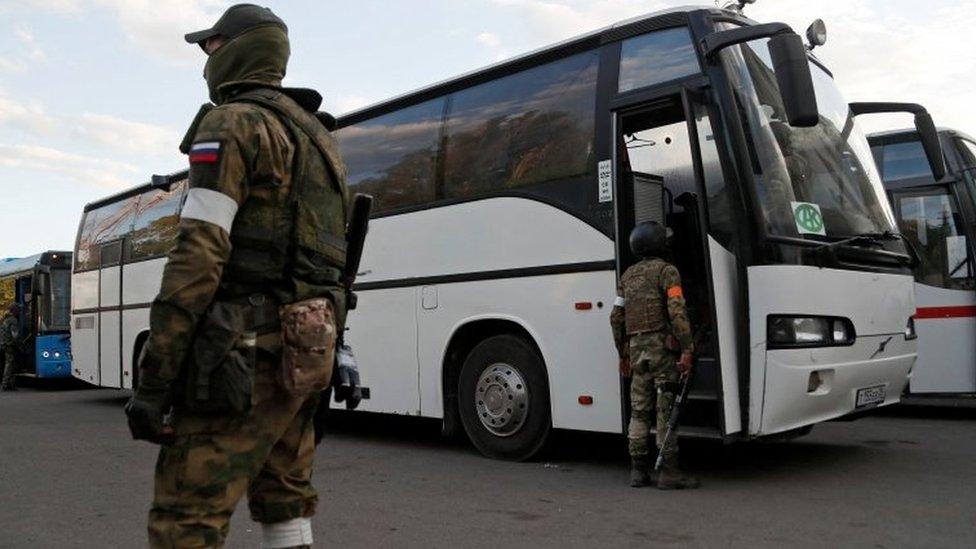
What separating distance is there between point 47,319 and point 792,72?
17521 mm

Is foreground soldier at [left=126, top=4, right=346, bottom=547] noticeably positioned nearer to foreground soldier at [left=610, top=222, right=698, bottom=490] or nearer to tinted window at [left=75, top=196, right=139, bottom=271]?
foreground soldier at [left=610, top=222, right=698, bottom=490]

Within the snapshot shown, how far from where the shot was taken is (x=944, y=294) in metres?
9.48

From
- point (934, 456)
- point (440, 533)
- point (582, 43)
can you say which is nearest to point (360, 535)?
point (440, 533)

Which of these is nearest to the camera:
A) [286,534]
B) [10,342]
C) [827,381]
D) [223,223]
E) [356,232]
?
[223,223]

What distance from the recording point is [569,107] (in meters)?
6.87

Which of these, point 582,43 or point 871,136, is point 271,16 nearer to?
point 582,43

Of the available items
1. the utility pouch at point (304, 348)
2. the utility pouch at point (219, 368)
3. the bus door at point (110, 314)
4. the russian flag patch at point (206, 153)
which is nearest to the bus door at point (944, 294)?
the utility pouch at point (304, 348)

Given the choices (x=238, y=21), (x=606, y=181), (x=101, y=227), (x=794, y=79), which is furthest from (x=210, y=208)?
(x=101, y=227)

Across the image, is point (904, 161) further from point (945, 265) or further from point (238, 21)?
point (238, 21)

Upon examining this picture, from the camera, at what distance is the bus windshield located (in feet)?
19.1

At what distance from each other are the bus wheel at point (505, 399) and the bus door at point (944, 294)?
489 centimetres

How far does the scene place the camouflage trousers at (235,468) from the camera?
8.39 feet

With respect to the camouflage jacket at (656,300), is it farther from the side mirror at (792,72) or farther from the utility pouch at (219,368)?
the utility pouch at (219,368)

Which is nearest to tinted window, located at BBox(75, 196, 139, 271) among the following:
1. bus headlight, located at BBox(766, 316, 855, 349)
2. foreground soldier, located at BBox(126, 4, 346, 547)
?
bus headlight, located at BBox(766, 316, 855, 349)
